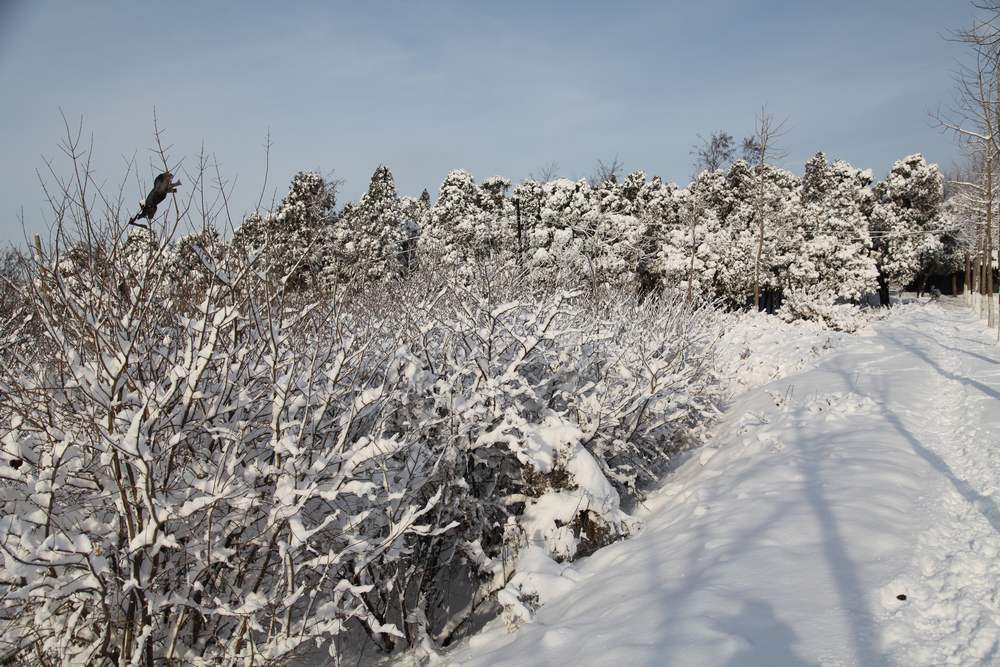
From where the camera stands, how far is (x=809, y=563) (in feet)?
11.3

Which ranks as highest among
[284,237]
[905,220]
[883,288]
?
[905,220]

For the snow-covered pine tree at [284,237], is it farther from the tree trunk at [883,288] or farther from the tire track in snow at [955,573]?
the tree trunk at [883,288]

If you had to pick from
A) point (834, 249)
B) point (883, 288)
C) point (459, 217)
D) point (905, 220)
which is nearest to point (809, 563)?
point (459, 217)

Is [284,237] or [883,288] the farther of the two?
[883,288]

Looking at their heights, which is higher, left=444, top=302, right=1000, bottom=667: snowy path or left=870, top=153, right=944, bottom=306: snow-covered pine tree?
left=870, top=153, right=944, bottom=306: snow-covered pine tree

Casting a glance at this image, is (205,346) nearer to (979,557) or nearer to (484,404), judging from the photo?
(484,404)

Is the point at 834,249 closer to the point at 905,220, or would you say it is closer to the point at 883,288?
the point at 883,288

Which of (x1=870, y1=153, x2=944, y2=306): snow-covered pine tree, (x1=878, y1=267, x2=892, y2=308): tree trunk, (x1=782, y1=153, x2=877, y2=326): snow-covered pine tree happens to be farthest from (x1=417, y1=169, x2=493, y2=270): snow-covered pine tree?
(x1=878, y1=267, x2=892, y2=308): tree trunk

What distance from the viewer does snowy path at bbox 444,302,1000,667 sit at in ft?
9.18

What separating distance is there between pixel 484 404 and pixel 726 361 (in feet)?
27.1

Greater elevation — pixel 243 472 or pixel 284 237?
pixel 284 237

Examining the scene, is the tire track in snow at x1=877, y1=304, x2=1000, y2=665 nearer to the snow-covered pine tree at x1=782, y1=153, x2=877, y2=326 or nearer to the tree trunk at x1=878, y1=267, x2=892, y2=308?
the snow-covered pine tree at x1=782, y1=153, x2=877, y2=326

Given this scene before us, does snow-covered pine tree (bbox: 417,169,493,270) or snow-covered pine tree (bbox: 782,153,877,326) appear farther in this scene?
snow-covered pine tree (bbox: 782,153,877,326)

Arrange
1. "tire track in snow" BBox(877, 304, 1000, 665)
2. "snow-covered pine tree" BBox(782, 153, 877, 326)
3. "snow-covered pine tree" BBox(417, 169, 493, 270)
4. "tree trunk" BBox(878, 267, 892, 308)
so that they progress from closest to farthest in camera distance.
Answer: "tire track in snow" BBox(877, 304, 1000, 665), "snow-covered pine tree" BBox(417, 169, 493, 270), "snow-covered pine tree" BBox(782, 153, 877, 326), "tree trunk" BBox(878, 267, 892, 308)
